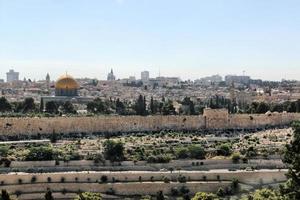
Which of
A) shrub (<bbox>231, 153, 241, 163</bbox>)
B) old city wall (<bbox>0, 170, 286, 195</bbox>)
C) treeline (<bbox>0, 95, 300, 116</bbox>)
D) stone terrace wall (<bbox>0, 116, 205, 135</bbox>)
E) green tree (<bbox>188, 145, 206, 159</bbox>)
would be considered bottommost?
old city wall (<bbox>0, 170, 286, 195</bbox>)

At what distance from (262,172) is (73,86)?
49.6 metres

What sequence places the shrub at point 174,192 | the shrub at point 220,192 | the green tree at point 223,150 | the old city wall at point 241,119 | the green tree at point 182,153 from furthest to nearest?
1. the old city wall at point 241,119
2. the green tree at point 223,150
3. the green tree at point 182,153
4. the shrub at point 174,192
5. the shrub at point 220,192

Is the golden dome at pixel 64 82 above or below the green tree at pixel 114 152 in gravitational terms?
above

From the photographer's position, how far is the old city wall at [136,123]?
161 feet

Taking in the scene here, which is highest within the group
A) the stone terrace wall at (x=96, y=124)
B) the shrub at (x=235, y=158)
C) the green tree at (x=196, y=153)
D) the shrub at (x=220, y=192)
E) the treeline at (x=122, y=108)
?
the treeline at (x=122, y=108)

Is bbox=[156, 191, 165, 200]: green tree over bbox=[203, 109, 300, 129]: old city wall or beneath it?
beneath

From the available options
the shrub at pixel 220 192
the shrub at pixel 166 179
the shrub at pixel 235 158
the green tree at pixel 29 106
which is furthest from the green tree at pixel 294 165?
the green tree at pixel 29 106

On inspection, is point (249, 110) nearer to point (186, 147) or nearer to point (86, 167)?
point (186, 147)

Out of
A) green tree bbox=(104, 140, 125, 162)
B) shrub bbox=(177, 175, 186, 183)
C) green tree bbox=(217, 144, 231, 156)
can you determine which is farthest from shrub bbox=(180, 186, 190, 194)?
green tree bbox=(217, 144, 231, 156)

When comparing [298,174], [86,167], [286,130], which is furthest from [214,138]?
[298,174]

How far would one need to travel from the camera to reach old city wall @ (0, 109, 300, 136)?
161 feet

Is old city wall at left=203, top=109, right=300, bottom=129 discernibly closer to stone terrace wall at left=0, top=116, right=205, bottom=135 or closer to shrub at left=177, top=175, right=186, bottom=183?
stone terrace wall at left=0, top=116, right=205, bottom=135

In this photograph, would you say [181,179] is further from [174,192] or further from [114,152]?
[114,152]

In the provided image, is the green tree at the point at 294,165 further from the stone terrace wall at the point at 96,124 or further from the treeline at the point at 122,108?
the treeline at the point at 122,108
